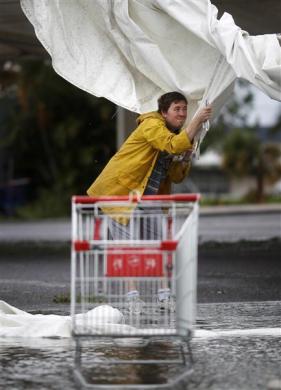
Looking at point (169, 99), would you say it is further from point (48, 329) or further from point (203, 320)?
point (48, 329)

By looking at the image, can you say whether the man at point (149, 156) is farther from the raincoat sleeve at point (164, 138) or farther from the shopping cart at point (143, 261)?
the shopping cart at point (143, 261)

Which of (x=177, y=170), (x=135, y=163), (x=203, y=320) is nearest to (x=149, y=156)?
(x=135, y=163)

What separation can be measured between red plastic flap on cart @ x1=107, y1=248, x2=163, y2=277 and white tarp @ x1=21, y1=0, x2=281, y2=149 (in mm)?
2706

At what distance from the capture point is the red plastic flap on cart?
273 inches

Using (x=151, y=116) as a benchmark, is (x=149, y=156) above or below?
below

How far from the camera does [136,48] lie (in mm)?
9773

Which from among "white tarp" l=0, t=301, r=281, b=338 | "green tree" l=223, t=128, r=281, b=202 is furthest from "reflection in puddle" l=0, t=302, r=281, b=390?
"green tree" l=223, t=128, r=281, b=202

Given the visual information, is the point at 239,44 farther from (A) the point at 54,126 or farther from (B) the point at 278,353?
(A) the point at 54,126

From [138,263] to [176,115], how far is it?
2.83 meters

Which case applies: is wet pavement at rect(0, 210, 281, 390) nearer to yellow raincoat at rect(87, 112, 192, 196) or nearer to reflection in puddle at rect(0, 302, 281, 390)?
reflection in puddle at rect(0, 302, 281, 390)

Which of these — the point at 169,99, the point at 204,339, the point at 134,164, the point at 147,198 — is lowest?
the point at 204,339

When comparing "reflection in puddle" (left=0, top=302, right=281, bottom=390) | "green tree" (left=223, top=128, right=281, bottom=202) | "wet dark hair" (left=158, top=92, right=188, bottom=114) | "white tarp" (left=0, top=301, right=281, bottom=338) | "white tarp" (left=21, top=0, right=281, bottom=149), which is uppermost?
"green tree" (left=223, top=128, right=281, bottom=202)

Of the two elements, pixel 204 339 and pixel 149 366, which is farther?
pixel 204 339

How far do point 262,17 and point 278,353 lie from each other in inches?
369
